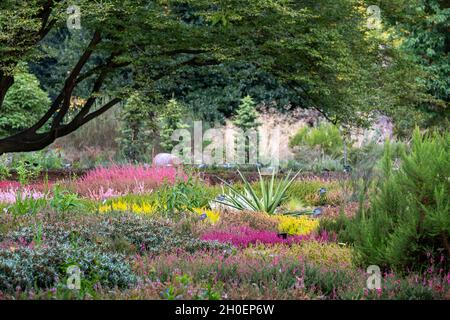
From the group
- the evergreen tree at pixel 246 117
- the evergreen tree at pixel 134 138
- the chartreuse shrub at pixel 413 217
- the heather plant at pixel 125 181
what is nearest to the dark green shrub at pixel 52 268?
the chartreuse shrub at pixel 413 217

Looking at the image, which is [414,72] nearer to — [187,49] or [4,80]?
[187,49]

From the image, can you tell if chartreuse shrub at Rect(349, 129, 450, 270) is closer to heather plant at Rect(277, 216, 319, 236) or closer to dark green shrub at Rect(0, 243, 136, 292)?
dark green shrub at Rect(0, 243, 136, 292)

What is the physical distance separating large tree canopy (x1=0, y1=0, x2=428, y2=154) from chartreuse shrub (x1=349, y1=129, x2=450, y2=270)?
613cm

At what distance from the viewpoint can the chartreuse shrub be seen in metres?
5.30

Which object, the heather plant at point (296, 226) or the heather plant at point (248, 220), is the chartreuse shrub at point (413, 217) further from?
the heather plant at point (248, 220)

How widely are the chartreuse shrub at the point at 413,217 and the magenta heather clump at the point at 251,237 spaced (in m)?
1.62

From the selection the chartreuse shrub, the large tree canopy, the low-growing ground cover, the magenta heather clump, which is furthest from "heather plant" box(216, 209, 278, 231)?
the large tree canopy

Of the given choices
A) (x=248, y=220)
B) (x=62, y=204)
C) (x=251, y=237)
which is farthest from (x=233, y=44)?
(x=251, y=237)

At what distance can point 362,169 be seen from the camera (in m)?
7.87

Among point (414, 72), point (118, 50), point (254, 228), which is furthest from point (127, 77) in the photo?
point (254, 228)

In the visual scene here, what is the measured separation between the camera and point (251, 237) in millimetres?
7441

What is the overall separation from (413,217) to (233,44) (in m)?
8.13

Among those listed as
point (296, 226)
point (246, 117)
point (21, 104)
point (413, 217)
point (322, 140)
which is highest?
point (21, 104)

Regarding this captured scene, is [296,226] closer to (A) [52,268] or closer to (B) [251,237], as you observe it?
(B) [251,237]
